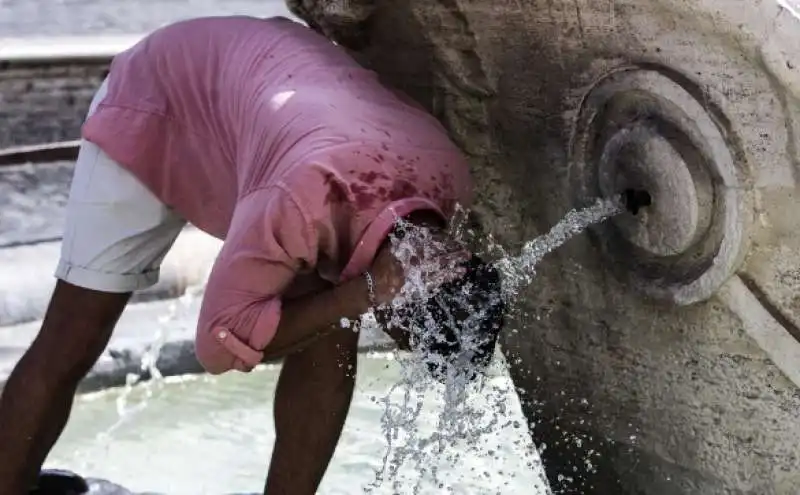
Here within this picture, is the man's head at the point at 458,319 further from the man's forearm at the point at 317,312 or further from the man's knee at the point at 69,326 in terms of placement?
the man's knee at the point at 69,326

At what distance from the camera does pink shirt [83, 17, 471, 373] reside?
1.74m

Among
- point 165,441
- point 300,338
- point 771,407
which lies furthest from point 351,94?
point 165,441

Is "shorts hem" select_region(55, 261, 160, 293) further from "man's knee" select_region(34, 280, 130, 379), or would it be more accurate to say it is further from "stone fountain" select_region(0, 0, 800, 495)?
"stone fountain" select_region(0, 0, 800, 495)

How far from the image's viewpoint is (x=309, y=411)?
6.96 ft

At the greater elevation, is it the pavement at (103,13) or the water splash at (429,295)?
the water splash at (429,295)

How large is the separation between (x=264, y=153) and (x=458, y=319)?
0.38 m

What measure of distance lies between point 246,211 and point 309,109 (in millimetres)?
182

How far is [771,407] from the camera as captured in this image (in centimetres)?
182

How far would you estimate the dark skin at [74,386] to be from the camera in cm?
212

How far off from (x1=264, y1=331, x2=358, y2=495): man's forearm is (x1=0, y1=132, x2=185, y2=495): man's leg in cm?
34

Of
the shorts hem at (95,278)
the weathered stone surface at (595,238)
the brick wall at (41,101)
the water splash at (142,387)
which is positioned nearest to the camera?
the weathered stone surface at (595,238)

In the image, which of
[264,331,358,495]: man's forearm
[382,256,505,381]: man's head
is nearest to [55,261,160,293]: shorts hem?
[264,331,358,495]: man's forearm

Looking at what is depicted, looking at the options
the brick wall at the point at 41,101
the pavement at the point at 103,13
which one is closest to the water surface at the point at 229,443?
the brick wall at the point at 41,101

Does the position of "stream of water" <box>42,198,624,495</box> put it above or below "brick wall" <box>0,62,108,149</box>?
above
